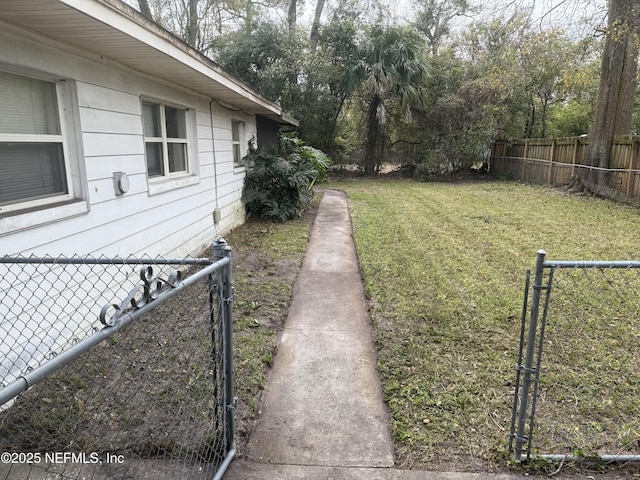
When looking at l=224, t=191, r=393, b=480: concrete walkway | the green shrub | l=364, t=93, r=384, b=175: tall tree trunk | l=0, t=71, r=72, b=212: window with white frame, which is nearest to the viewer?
l=224, t=191, r=393, b=480: concrete walkway

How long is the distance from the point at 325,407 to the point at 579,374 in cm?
189

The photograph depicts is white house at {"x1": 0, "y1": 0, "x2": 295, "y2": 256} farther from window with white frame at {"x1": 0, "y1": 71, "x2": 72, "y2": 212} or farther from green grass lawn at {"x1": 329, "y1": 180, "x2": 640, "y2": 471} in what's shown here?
green grass lawn at {"x1": 329, "y1": 180, "x2": 640, "y2": 471}

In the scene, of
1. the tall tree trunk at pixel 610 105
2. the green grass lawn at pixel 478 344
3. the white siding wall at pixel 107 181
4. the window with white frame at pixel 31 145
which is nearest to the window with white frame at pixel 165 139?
the white siding wall at pixel 107 181

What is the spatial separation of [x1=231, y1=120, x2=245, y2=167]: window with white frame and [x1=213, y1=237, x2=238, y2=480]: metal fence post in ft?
23.1

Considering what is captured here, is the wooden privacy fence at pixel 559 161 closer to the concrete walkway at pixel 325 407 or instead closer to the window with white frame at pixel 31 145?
the concrete walkway at pixel 325 407

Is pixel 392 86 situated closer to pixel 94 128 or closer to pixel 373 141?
pixel 373 141

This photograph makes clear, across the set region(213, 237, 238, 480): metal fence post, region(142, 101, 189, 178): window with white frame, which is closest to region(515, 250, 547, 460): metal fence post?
region(213, 237, 238, 480): metal fence post

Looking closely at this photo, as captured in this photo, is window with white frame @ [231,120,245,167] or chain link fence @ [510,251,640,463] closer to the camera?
chain link fence @ [510,251,640,463]

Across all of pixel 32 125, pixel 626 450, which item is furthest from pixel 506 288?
Result: pixel 32 125

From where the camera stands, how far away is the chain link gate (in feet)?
6.95

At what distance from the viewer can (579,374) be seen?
3135 mm

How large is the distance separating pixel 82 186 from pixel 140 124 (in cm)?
131

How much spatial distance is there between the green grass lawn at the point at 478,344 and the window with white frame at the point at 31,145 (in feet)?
9.51

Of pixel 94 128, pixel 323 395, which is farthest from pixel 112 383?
pixel 94 128
